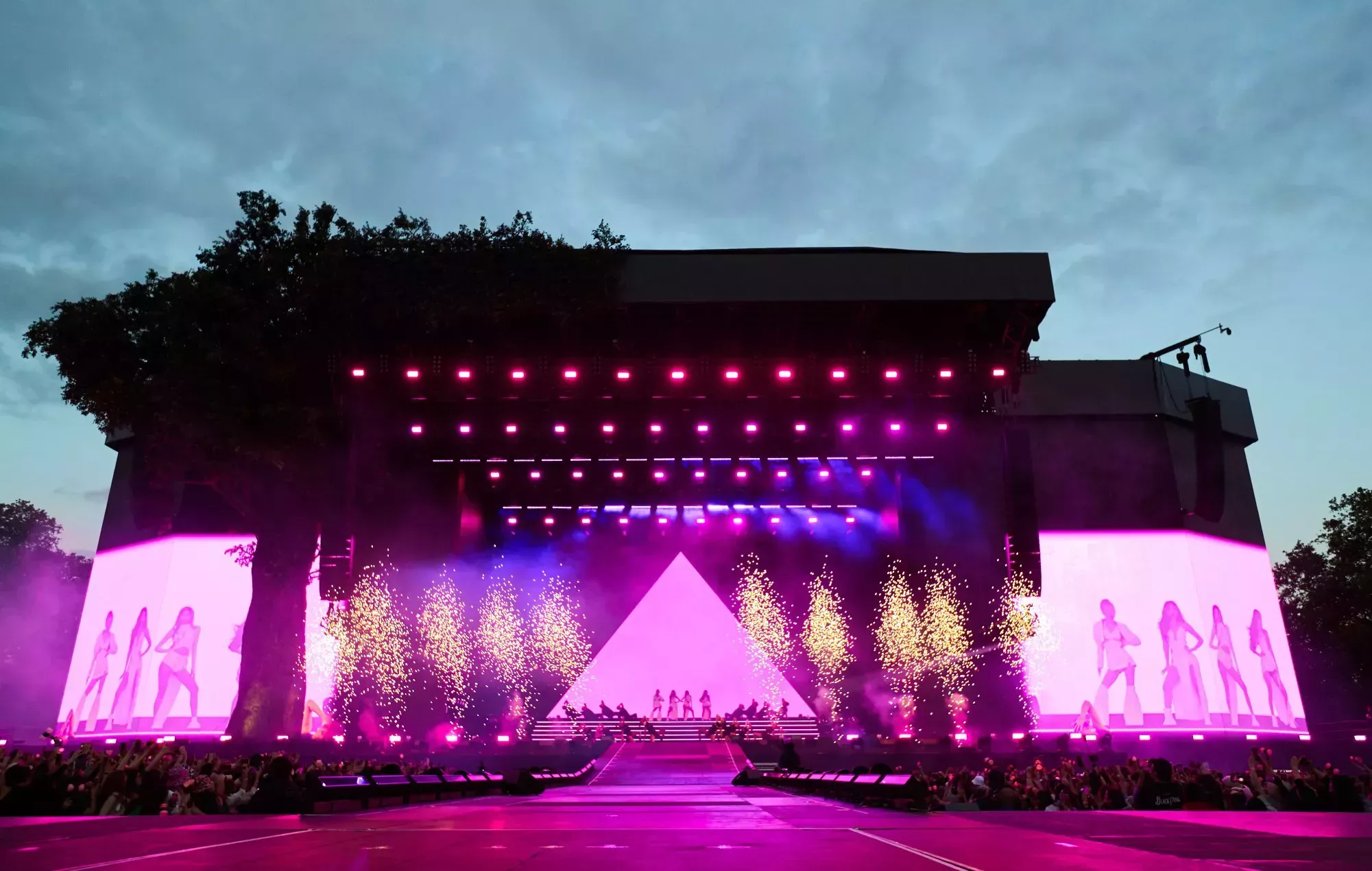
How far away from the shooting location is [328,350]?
2419cm

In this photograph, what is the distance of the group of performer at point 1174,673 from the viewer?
28.2m

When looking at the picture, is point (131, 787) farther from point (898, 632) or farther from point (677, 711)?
point (677, 711)

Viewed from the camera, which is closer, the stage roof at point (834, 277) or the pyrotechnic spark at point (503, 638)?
the stage roof at point (834, 277)

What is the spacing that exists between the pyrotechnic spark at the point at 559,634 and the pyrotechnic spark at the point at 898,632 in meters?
10.0

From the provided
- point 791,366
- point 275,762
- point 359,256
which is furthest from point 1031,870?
point 359,256

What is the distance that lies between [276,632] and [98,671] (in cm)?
1286

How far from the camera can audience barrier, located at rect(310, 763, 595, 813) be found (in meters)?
9.79

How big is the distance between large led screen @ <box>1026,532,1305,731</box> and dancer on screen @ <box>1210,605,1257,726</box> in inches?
1.3

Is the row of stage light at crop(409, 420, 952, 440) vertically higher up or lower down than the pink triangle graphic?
higher up

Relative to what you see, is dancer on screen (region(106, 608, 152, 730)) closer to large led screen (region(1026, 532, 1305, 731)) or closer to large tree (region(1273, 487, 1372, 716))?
large led screen (region(1026, 532, 1305, 731))

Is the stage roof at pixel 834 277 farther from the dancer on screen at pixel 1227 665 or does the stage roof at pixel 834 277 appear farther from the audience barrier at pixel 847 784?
the dancer on screen at pixel 1227 665

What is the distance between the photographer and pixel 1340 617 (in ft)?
141

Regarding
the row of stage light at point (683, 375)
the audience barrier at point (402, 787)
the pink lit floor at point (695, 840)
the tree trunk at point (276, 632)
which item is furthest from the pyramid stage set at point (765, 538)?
Result: the pink lit floor at point (695, 840)

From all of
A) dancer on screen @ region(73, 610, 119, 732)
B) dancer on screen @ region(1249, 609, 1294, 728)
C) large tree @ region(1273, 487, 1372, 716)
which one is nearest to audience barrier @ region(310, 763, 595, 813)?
dancer on screen @ region(73, 610, 119, 732)
